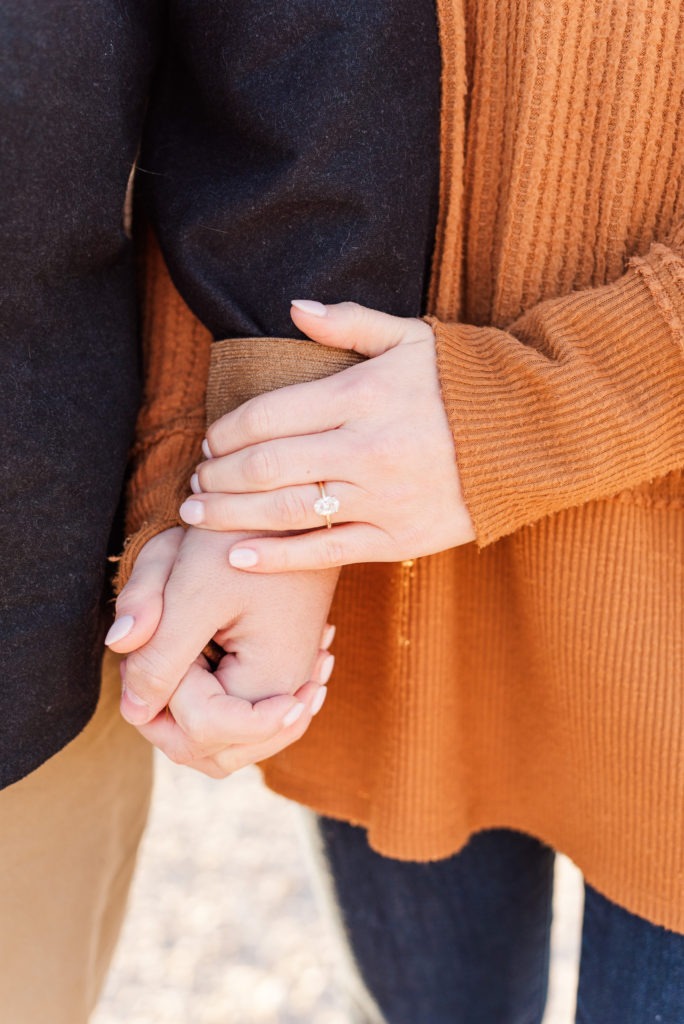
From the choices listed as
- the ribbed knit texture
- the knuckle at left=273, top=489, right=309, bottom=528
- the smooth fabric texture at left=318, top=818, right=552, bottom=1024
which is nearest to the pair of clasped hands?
the knuckle at left=273, top=489, right=309, bottom=528

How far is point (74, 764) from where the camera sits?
992 millimetres

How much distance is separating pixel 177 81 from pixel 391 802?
799 mm

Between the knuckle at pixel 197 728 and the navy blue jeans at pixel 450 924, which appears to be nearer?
the knuckle at pixel 197 728

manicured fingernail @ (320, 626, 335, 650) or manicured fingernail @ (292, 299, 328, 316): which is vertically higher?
manicured fingernail @ (292, 299, 328, 316)

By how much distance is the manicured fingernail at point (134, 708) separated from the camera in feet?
2.88

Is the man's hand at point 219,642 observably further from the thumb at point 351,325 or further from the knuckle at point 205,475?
the thumb at point 351,325

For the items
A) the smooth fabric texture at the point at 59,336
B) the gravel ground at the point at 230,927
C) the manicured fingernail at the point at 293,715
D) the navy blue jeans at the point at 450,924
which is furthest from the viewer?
the gravel ground at the point at 230,927

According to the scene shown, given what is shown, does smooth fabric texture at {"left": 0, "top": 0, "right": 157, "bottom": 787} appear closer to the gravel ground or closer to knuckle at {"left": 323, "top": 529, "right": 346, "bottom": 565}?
knuckle at {"left": 323, "top": 529, "right": 346, "bottom": 565}

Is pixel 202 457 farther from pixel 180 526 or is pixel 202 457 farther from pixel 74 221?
pixel 74 221

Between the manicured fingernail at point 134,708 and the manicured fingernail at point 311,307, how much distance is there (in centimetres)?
39

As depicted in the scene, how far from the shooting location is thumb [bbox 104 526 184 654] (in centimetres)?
84

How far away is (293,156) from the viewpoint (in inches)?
32.4

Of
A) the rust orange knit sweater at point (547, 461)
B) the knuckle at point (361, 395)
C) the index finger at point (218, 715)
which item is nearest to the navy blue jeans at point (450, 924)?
the rust orange knit sweater at point (547, 461)

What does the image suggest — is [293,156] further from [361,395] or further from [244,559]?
[244,559]
